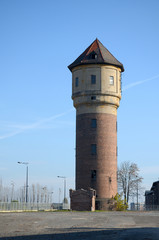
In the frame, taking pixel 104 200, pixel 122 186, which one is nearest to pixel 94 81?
pixel 104 200

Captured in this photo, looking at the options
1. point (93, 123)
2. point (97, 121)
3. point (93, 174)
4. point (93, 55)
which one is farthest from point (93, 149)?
point (93, 55)

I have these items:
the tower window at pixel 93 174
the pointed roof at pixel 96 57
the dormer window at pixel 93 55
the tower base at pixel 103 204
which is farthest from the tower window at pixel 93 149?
the dormer window at pixel 93 55

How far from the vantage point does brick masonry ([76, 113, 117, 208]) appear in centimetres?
5450

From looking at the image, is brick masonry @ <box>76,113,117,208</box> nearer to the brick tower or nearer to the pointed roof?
the brick tower

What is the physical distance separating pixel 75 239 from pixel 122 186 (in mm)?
73072

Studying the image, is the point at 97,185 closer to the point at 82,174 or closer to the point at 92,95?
the point at 82,174

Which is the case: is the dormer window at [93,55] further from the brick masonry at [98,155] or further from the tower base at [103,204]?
the tower base at [103,204]

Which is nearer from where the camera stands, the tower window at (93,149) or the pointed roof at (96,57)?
the tower window at (93,149)

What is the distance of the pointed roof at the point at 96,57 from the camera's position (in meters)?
57.1

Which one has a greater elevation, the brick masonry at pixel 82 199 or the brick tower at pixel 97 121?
the brick tower at pixel 97 121

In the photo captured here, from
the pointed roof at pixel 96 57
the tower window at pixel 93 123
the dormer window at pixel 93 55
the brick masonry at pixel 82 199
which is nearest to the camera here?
the brick masonry at pixel 82 199

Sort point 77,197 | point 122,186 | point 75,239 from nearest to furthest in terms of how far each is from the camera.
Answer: point 75,239, point 77,197, point 122,186

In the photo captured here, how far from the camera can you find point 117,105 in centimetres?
5797

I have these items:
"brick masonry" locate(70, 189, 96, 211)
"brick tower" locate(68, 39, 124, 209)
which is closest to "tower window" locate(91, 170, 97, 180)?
"brick tower" locate(68, 39, 124, 209)
